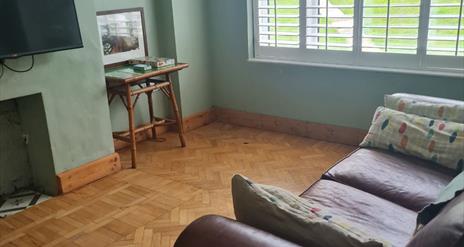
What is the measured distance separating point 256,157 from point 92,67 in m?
1.44

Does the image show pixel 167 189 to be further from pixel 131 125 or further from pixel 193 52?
pixel 193 52

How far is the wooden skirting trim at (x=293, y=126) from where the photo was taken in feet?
12.9

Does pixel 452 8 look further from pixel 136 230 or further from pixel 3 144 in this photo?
pixel 3 144

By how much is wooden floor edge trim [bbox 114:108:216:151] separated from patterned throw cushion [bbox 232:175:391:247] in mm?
2747

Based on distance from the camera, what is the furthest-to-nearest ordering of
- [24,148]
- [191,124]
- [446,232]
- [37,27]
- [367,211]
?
[191,124], [24,148], [37,27], [367,211], [446,232]

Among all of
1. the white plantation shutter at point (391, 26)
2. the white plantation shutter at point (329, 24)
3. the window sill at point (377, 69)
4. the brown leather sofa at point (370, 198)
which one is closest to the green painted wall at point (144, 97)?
the window sill at point (377, 69)

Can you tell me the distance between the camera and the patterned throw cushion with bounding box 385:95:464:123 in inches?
97.6

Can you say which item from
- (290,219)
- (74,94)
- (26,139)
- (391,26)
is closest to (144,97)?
(74,94)

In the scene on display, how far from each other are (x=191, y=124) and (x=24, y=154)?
1.61 meters

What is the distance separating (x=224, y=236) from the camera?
A: 1331 millimetres

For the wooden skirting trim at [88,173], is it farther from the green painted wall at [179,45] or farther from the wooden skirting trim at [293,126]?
the wooden skirting trim at [293,126]

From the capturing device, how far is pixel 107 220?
9.41 ft

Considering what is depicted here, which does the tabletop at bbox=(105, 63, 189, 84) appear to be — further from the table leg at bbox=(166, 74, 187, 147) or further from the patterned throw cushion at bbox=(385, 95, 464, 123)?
the patterned throw cushion at bbox=(385, 95, 464, 123)

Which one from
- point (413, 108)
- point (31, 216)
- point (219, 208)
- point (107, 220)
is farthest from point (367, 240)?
point (31, 216)
